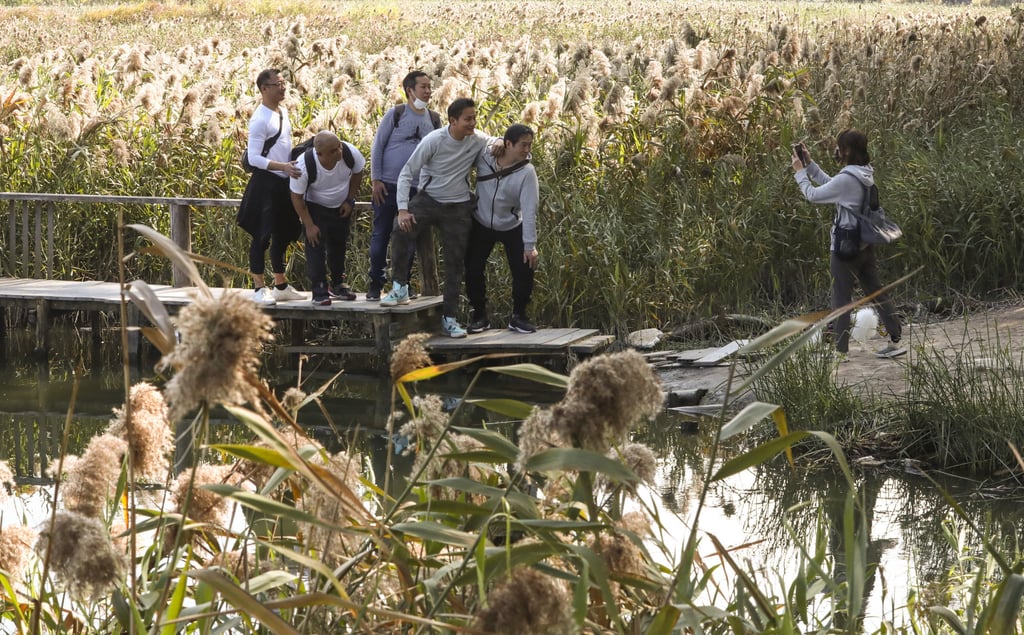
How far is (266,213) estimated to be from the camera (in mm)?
8234

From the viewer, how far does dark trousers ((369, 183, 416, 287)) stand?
8.42m

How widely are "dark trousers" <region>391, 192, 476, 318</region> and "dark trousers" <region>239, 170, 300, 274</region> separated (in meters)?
0.68

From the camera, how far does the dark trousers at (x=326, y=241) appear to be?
828cm

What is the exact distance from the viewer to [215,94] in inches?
428

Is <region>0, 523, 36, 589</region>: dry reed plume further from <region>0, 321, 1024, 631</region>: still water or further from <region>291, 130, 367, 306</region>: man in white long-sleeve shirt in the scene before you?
<region>291, 130, 367, 306</region>: man in white long-sleeve shirt

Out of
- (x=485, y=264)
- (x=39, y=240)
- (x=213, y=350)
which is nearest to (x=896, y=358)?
(x=485, y=264)

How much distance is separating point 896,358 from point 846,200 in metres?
0.95

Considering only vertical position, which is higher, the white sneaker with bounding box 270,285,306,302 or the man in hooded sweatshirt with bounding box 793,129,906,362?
the man in hooded sweatshirt with bounding box 793,129,906,362

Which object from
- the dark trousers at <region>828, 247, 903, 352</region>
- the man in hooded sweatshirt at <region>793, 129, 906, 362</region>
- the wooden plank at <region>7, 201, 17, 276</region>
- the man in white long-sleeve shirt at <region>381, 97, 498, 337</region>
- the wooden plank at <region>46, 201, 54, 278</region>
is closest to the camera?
the man in hooded sweatshirt at <region>793, 129, 906, 362</region>

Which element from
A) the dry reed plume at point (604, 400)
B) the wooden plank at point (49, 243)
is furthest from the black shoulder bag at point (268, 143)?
the dry reed plume at point (604, 400)

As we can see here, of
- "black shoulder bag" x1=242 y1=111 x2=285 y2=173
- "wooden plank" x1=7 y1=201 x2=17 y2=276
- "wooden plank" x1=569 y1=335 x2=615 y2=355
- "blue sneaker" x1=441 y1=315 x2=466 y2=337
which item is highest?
"black shoulder bag" x1=242 y1=111 x2=285 y2=173

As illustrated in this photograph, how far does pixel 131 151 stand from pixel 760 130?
4.86 m

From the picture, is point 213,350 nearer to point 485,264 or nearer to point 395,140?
point 395,140

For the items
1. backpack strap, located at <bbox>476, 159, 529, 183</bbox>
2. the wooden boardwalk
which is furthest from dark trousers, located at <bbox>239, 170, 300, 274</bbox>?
backpack strap, located at <bbox>476, 159, 529, 183</bbox>
